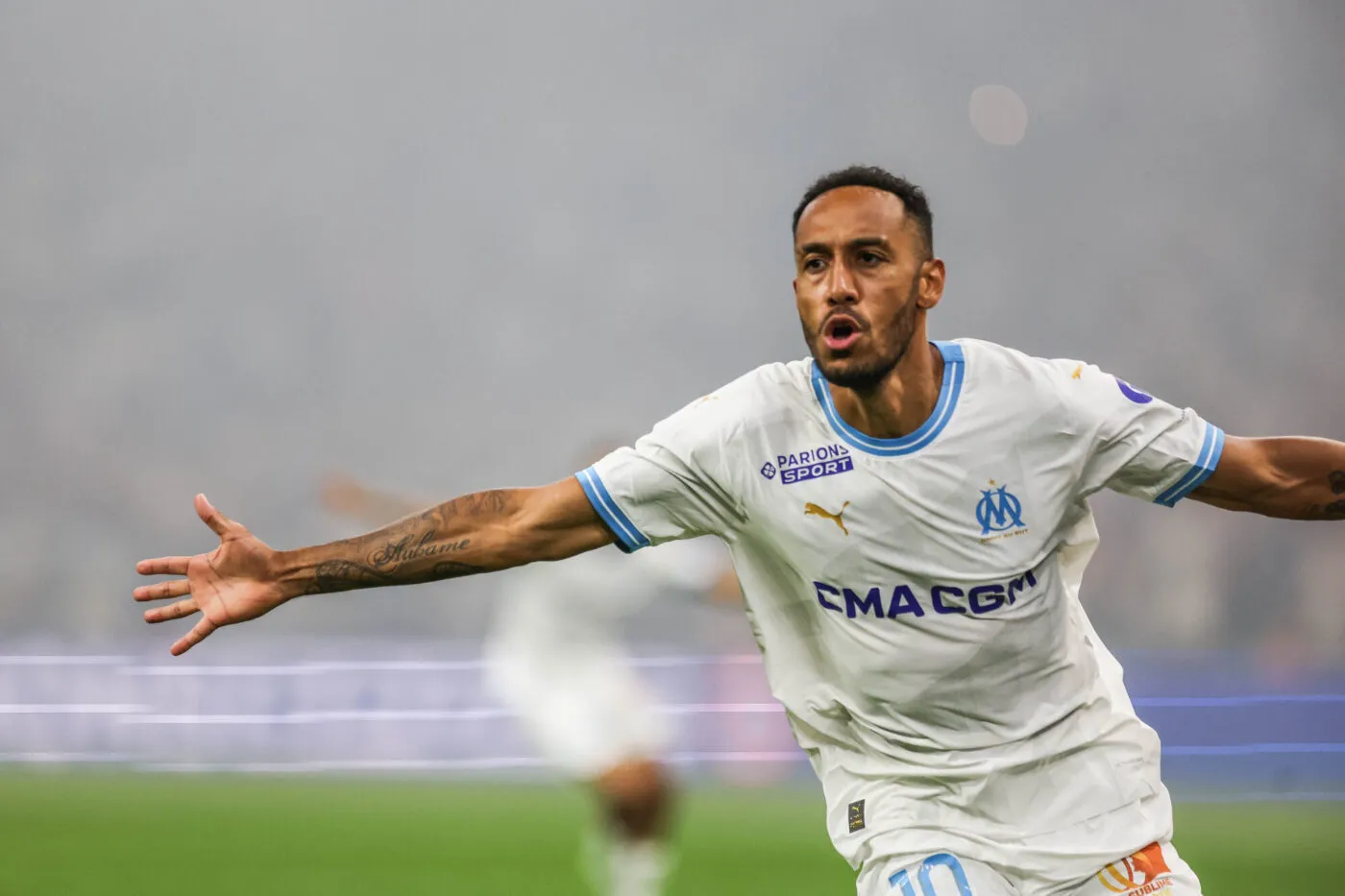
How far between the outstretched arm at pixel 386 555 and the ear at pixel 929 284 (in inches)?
34.1

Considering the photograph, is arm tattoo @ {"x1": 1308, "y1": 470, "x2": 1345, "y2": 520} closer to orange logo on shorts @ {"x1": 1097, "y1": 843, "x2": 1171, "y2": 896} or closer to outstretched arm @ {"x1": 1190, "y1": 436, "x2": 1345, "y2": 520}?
outstretched arm @ {"x1": 1190, "y1": 436, "x2": 1345, "y2": 520}

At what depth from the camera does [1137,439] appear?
2.97 meters

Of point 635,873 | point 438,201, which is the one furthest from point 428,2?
point 635,873

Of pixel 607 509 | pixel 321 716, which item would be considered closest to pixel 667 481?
pixel 607 509

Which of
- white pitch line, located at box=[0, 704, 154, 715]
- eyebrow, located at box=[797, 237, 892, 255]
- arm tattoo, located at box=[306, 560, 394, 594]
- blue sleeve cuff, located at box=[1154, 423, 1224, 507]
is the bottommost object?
white pitch line, located at box=[0, 704, 154, 715]

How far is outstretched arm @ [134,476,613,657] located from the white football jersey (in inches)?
4.3

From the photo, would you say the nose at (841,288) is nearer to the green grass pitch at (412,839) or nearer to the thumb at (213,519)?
the thumb at (213,519)

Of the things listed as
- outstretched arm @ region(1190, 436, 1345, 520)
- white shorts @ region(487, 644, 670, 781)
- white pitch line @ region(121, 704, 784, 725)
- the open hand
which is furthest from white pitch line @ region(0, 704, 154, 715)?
outstretched arm @ region(1190, 436, 1345, 520)

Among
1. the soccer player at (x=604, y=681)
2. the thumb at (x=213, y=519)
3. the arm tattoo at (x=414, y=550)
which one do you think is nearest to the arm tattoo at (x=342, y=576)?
the arm tattoo at (x=414, y=550)

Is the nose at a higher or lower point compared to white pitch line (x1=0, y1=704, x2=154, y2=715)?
higher

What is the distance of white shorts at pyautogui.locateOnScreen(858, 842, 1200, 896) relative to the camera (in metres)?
2.79

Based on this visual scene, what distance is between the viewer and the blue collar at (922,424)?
2951mm

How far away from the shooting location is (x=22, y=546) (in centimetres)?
1120

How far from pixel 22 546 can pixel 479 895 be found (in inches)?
259
